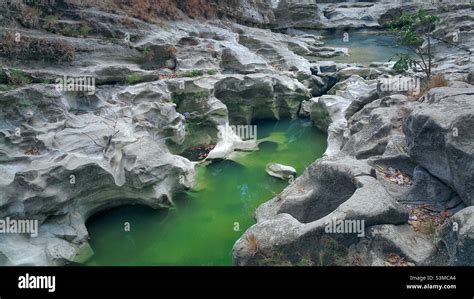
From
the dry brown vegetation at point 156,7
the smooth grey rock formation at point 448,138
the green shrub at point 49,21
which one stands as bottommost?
the smooth grey rock formation at point 448,138

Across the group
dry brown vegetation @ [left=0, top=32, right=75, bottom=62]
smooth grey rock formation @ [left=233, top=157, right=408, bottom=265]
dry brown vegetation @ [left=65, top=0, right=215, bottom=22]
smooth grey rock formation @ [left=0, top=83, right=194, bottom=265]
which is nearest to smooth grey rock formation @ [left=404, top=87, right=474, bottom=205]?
smooth grey rock formation @ [left=233, top=157, right=408, bottom=265]

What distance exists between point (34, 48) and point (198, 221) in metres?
10.0

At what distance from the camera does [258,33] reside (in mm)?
29609

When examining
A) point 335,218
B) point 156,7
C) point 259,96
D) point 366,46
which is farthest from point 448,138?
point 366,46

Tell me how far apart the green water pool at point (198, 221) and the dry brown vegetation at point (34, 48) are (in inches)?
294

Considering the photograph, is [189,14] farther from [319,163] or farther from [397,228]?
[397,228]

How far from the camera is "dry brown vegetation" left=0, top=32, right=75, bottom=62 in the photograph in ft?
46.9

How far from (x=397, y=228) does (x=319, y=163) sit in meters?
3.16

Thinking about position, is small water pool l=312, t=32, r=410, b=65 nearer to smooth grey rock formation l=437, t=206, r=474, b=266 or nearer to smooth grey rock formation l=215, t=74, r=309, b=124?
smooth grey rock formation l=215, t=74, r=309, b=124

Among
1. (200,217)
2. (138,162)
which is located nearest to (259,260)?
(200,217)

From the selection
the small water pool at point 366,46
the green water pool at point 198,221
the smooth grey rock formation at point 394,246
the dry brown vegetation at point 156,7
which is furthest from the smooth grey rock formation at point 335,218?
the small water pool at point 366,46

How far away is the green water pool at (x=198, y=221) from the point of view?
10.5 metres

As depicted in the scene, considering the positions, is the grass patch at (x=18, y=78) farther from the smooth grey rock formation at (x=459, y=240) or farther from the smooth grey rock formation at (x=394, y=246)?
the smooth grey rock formation at (x=459, y=240)

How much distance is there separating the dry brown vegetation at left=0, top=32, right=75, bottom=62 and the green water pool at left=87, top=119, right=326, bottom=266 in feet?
24.5
